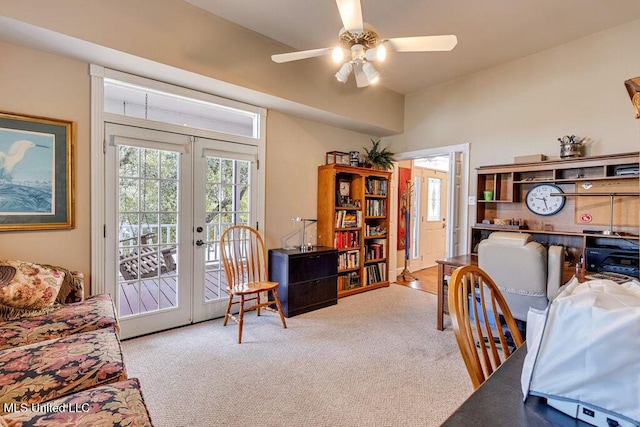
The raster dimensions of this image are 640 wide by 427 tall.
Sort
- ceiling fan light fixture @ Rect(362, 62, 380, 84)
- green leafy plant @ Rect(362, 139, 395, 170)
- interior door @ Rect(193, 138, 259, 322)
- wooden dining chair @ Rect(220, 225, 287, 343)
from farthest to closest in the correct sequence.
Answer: green leafy plant @ Rect(362, 139, 395, 170), interior door @ Rect(193, 138, 259, 322), wooden dining chair @ Rect(220, 225, 287, 343), ceiling fan light fixture @ Rect(362, 62, 380, 84)

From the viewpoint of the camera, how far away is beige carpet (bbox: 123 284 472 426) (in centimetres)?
189

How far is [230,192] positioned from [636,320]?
3.40m

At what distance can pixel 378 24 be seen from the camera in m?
3.07

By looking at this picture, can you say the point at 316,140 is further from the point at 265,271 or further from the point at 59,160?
the point at 59,160

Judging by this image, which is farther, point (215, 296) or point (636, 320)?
point (215, 296)

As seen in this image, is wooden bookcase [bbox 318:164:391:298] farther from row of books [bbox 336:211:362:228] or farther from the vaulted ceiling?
the vaulted ceiling

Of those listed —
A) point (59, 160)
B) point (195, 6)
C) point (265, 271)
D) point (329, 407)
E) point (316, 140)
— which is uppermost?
point (195, 6)

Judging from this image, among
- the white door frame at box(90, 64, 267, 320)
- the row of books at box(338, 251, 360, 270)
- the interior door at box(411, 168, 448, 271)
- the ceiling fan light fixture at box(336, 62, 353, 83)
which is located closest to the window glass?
the white door frame at box(90, 64, 267, 320)

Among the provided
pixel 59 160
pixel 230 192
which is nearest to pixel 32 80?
pixel 59 160

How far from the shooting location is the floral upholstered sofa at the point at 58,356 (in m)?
1.13

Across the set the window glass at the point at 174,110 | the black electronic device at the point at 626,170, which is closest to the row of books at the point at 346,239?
the window glass at the point at 174,110

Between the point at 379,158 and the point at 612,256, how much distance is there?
298 centimetres

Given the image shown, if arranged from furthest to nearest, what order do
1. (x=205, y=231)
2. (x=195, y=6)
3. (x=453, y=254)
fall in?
(x=453, y=254)
(x=205, y=231)
(x=195, y=6)

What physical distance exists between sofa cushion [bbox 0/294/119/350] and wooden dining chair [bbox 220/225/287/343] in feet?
3.58
